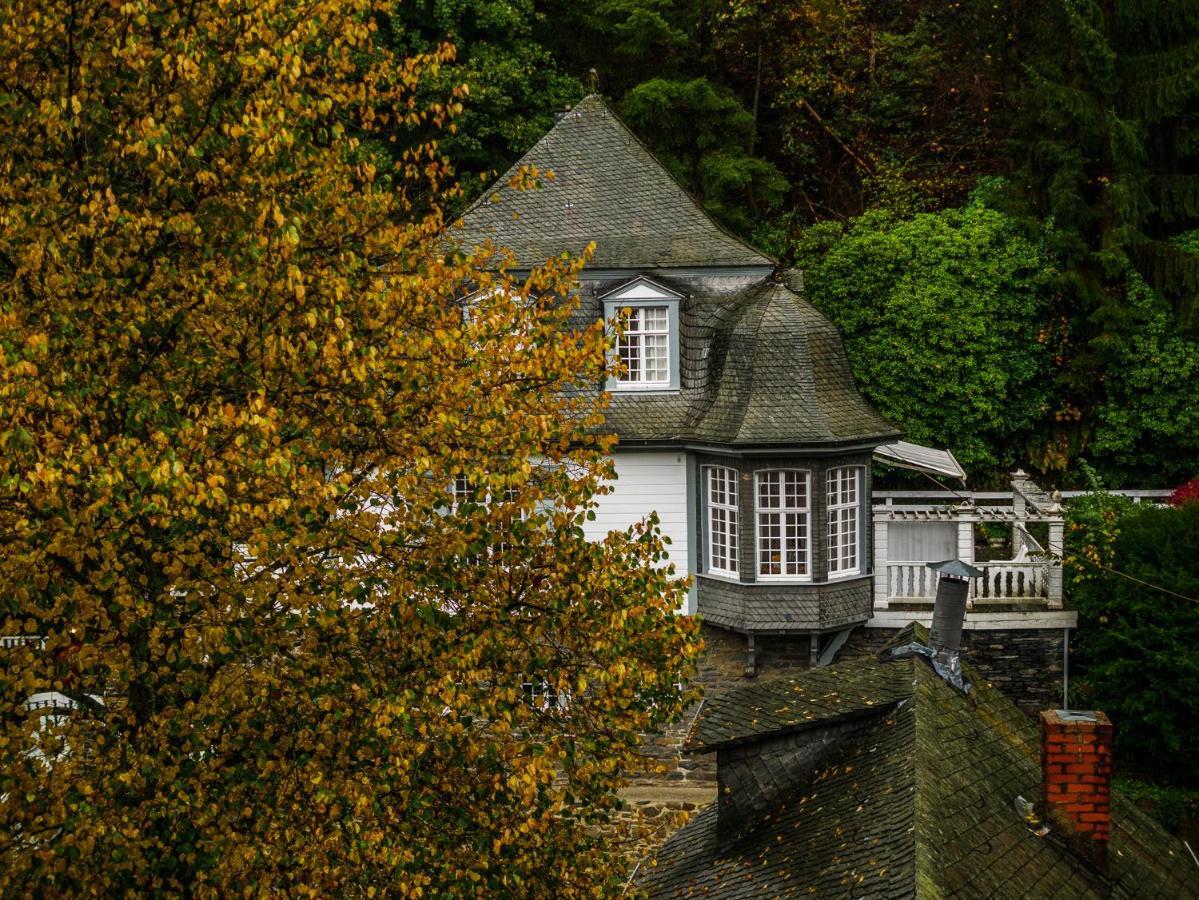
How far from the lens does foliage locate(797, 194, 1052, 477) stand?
3020 centimetres

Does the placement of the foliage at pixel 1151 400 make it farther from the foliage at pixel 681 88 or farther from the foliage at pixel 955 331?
the foliage at pixel 681 88

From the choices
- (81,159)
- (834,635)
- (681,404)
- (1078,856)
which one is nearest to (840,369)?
(681,404)

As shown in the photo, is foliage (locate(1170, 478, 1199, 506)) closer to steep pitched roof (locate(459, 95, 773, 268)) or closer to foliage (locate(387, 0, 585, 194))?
steep pitched roof (locate(459, 95, 773, 268))

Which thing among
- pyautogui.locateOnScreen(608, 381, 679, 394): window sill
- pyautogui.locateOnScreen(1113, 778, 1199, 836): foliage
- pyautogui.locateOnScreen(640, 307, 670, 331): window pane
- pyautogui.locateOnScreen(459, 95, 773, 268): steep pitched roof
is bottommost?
pyautogui.locateOnScreen(1113, 778, 1199, 836): foliage

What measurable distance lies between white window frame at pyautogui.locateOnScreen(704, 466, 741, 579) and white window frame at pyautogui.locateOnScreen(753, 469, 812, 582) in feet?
1.10

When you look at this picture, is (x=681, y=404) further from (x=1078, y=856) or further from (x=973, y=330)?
(x=1078, y=856)

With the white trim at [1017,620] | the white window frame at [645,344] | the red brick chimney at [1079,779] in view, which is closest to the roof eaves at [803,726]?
the red brick chimney at [1079,779]

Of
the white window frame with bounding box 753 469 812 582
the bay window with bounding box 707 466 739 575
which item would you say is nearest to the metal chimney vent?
the white window frame with bounding box 753 469 812 582

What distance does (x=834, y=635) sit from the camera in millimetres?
23578

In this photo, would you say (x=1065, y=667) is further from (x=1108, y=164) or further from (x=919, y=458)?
(x=1108, y=164)

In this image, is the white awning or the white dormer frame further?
the white awning

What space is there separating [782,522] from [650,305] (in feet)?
15.4

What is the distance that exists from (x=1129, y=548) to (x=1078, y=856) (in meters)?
11.3

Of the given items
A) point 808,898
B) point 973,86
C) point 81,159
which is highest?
point 973,86
